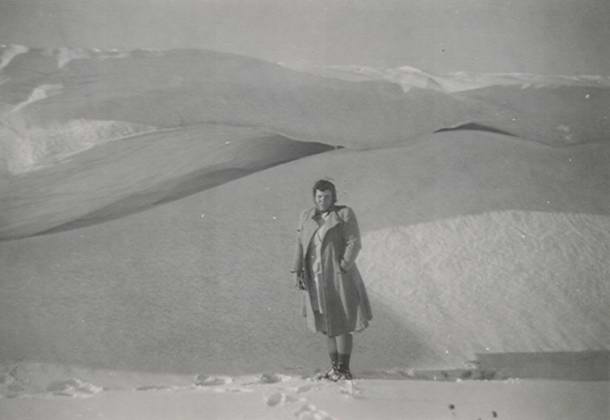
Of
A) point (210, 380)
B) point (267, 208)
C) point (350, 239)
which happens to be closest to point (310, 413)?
point (210, 380)

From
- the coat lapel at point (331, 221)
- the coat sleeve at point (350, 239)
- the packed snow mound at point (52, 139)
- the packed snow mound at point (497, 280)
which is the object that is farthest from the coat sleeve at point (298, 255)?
the packed snow mound at point (52, 139)

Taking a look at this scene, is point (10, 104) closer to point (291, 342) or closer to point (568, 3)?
point (291, 342)

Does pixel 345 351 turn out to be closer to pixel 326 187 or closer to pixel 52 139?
pixel 326 187

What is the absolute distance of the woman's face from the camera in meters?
4.86

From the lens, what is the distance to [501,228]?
4922 mm

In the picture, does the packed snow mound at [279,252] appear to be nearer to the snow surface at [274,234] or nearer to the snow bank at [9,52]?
the snow surface at [274,234]

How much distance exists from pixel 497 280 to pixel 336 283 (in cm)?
111

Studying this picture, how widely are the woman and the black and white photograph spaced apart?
0.05 feet

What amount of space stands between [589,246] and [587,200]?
0.33 meters

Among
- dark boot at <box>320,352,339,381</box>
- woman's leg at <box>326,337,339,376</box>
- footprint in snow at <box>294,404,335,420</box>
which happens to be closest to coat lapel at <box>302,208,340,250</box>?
woman's leg at <box>326,337,339,376</box>

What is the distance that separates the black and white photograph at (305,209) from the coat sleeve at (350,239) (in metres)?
0.01

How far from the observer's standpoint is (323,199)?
16.0ft

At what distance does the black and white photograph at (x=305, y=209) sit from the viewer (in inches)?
185

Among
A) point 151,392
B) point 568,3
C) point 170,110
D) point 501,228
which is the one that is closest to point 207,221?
point 170,110
